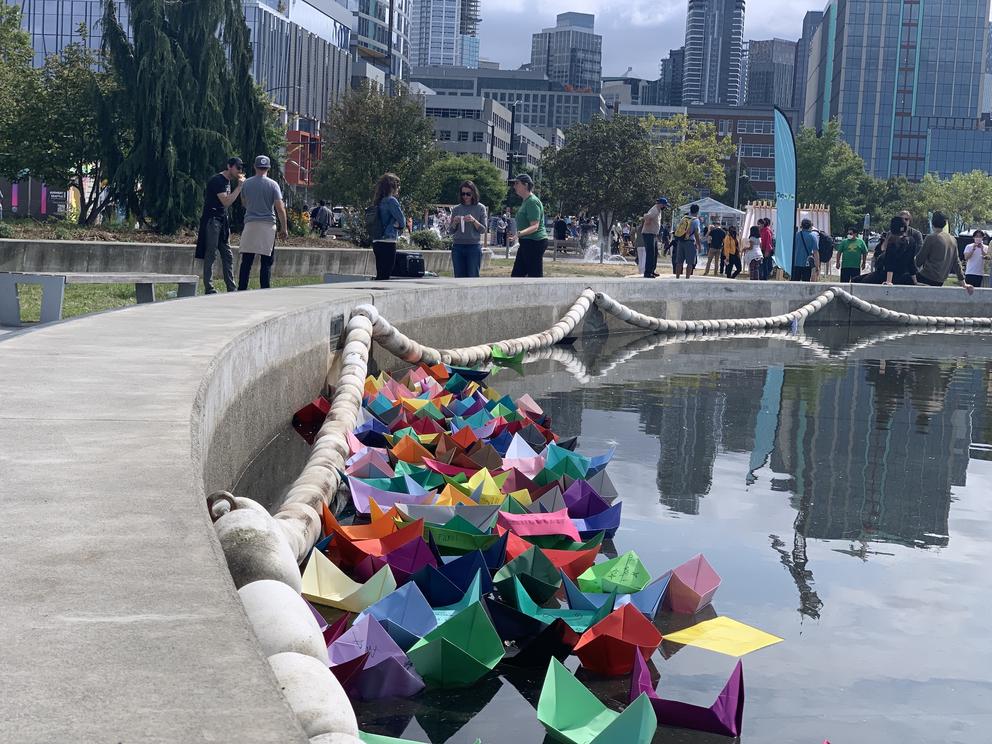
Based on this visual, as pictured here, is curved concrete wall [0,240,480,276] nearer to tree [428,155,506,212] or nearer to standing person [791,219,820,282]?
standing person [791,219,820,282]

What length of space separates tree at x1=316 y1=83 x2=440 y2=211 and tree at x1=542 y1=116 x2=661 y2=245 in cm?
504

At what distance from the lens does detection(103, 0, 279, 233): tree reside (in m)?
23.5

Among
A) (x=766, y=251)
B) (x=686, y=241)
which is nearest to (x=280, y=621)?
(x=686, y=241)

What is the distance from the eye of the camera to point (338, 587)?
170 inches

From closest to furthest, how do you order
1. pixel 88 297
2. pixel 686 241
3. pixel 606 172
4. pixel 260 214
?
pixel 260 214 → pixel 88 297 → pixel 686 241 → pixel 606 172

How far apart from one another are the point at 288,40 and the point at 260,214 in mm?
81979

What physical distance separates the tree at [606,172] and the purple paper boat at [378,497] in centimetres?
3564

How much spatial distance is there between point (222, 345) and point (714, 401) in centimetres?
522

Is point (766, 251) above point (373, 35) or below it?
below

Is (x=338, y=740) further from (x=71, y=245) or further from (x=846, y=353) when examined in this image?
(x=71, y=245)

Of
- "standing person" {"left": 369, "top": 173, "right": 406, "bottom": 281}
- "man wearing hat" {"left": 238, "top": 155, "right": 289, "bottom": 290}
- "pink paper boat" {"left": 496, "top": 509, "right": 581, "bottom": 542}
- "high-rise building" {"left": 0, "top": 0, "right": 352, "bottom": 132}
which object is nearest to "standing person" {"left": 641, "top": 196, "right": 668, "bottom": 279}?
"standing person" {"left": 369, "top": 173, "right": 406, "bottom": 281}

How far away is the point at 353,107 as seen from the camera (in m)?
37.7

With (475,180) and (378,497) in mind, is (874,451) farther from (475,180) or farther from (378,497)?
(475,180)

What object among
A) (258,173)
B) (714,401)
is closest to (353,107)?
(258,173)
